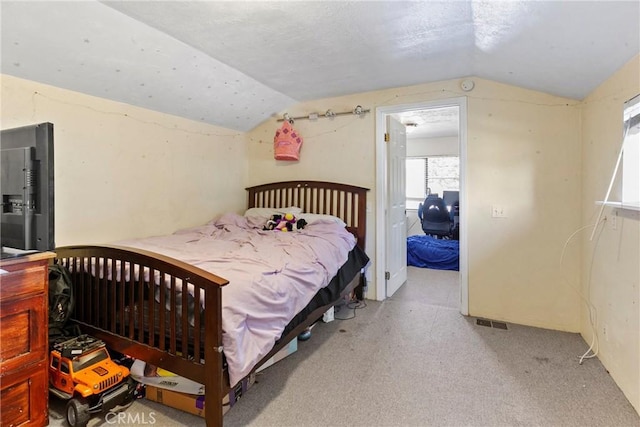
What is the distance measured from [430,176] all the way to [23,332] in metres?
6.21

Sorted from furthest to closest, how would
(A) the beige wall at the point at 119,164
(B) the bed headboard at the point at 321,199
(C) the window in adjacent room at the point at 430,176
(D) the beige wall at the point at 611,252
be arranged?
(C) the window in adjacent room at the point at 430,176 < (B) the bed headboard at the point at 321,199 < (A) the beige wall at the point at 119,164 < (D) the beige wall at the point at 611,252

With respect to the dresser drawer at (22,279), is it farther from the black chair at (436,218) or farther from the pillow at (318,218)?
the black chair at (436,218)

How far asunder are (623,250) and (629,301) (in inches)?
11.6

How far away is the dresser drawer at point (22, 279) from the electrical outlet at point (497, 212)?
126 inches

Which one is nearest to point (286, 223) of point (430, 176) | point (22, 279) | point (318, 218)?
point (318, 218)

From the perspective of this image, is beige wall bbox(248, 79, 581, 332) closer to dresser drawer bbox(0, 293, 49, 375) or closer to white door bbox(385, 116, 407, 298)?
white door bbox(385, 116, 407, 298)

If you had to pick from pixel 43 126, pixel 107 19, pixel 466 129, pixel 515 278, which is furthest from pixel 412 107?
pixel 43 126

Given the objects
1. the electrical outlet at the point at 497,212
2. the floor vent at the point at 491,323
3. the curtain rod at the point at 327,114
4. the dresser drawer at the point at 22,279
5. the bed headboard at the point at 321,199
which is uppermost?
the curtain rod at the point at 327,114

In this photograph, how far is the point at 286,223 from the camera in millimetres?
3256

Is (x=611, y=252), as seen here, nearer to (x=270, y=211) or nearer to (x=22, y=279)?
(x=270, y=211)

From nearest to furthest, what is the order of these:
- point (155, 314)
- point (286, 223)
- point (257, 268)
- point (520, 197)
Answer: point (155, 314)
point (257, 268)
point (520, 197)
point (286, 223)

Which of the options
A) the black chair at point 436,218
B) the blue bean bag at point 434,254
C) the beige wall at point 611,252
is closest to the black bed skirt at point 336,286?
the beige wall at point 611,252

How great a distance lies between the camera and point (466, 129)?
299cm

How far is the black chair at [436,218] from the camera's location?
209 inches
